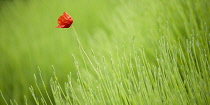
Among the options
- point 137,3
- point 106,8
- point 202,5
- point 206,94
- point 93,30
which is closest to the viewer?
point 206,94

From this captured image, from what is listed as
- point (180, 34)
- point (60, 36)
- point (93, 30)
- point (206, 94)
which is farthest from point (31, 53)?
point (206, 94)

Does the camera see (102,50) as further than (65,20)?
Yes

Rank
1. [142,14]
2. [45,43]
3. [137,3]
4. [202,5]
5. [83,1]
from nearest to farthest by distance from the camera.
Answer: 1. [202,5]
2. [142,14]
3. [137,3]
4. [45,43]
5. [83,1]

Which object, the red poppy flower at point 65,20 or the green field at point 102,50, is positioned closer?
the green field at point 102,50

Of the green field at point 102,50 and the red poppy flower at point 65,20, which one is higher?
the red poppy flower at point 65,20

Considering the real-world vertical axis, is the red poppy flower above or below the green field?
above

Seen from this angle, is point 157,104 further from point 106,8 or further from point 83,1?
point 83,1

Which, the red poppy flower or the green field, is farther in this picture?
the red poppy flower

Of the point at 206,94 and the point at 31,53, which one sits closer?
the point at 206,94
